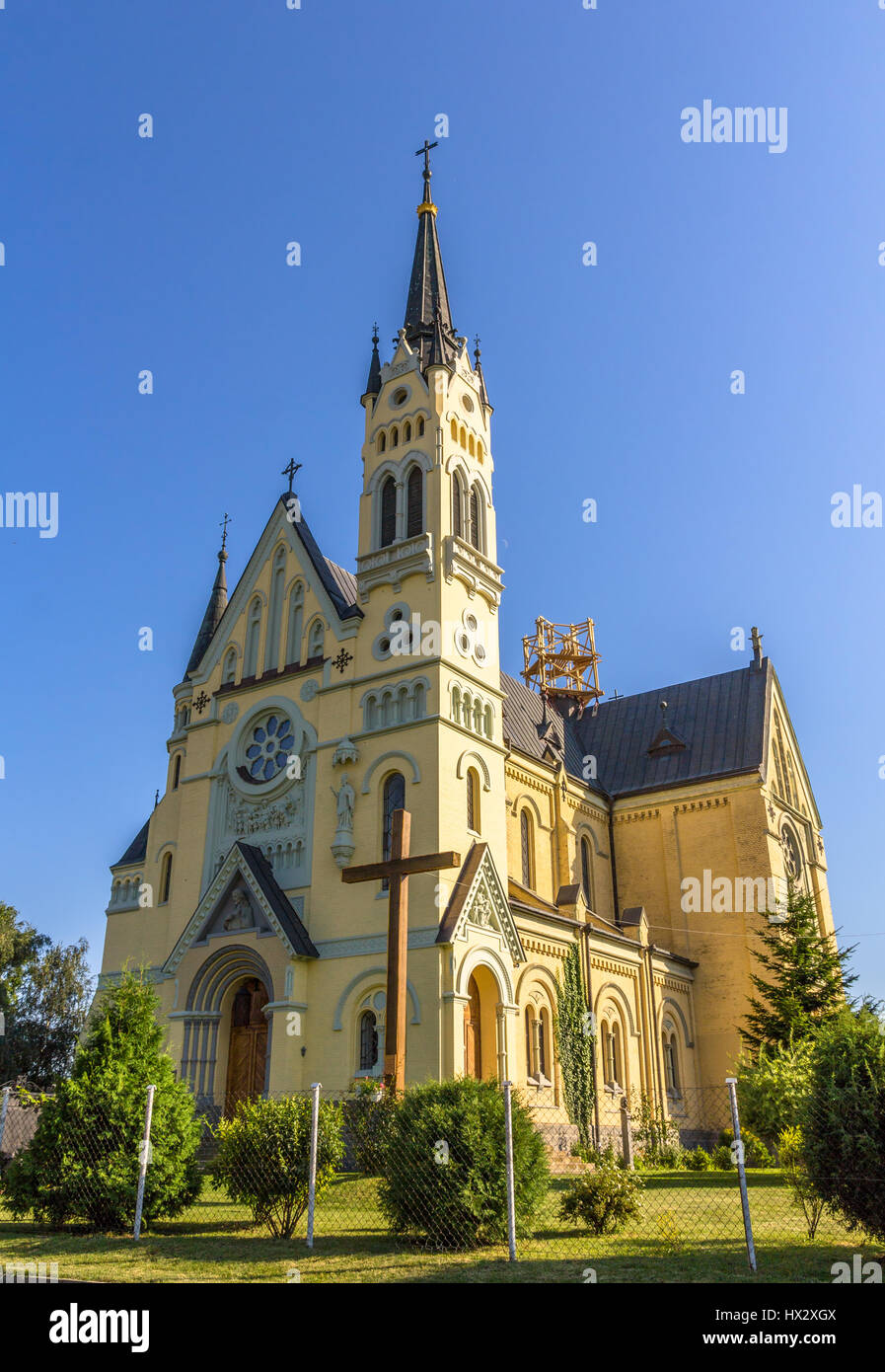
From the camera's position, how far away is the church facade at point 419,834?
90.8 ft

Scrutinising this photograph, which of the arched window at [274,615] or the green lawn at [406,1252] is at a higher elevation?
the arched window at [274,615]

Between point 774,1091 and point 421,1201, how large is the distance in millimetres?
15659

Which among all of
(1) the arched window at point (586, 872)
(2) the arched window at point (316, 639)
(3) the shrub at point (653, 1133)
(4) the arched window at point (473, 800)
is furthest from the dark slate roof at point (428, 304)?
(3) the shrub at point (653, 1133)

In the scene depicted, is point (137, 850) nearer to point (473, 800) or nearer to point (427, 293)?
point (473, 800)

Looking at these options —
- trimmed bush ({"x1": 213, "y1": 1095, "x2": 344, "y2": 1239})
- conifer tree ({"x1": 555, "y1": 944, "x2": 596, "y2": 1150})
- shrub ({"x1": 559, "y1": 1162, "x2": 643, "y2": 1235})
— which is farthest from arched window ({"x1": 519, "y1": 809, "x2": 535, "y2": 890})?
trimmed bush ({"x1": 213, "y1": 1095, "x2": 344, "y2": 1239})

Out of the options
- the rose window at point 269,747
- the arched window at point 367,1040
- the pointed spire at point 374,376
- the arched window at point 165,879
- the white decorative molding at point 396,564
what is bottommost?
the arched window at point 367,1040

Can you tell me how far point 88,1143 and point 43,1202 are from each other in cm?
103

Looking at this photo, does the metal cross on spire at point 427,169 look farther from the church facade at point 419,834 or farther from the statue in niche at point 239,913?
the statue in niche at point 239,913

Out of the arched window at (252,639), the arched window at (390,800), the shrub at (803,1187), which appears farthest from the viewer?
A: the arched window at (252,639)

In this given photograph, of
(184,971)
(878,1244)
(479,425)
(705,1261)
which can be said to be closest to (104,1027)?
(705,1261)

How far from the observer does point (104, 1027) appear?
16375mm

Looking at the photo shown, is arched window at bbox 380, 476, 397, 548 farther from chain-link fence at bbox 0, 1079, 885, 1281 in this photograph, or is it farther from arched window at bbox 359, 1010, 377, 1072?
chain-link fence at bbox 0, 1079, 885, 1281

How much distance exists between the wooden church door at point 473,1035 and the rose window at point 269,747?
8959 millimetres

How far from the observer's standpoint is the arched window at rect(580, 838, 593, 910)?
40.5m
